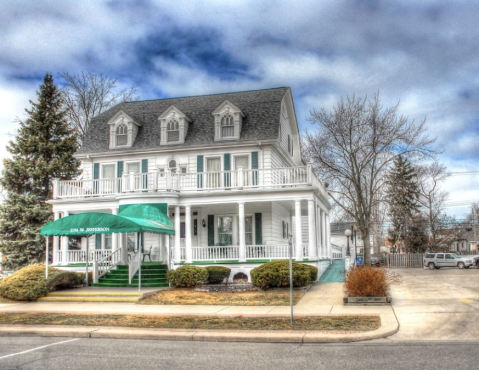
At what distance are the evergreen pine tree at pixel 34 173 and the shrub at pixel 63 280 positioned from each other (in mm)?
11143

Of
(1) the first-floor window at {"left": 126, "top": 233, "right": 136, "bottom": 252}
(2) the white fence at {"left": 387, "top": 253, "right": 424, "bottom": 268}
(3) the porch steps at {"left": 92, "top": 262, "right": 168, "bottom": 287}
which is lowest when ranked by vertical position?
(2) the white fence at {"left": 387, "top": 253, "right": 424, "bottom": 268}

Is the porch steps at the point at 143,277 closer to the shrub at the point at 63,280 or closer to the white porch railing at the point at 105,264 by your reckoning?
the white porch railing at the point at 105,264

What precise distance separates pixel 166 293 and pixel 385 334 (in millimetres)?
10176

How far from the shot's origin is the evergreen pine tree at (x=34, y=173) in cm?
3061

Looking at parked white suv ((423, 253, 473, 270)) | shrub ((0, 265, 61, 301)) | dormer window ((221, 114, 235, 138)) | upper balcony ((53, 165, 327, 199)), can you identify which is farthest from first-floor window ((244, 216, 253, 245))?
parked white suv ((423, 253, 473, 270))

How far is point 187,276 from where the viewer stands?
20.0m

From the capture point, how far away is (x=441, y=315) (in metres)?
12.5

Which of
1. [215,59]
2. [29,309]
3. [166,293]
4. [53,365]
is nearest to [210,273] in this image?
[166,293]

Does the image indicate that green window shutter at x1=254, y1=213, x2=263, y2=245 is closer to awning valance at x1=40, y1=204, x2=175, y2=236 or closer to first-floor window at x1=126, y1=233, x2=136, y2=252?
awning valance at x1=40, y1=204, x2=175, y2=236

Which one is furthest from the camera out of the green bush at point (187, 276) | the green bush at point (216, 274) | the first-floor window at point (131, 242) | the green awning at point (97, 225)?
the first-floor window at point (131, 242)

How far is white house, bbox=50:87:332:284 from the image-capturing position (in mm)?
23047

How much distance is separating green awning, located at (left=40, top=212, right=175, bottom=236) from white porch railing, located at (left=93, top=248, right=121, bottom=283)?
3.21 meters

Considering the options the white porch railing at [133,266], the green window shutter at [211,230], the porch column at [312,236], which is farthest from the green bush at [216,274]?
the green window shutter at [211,230]

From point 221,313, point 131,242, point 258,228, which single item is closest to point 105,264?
point 131,242
